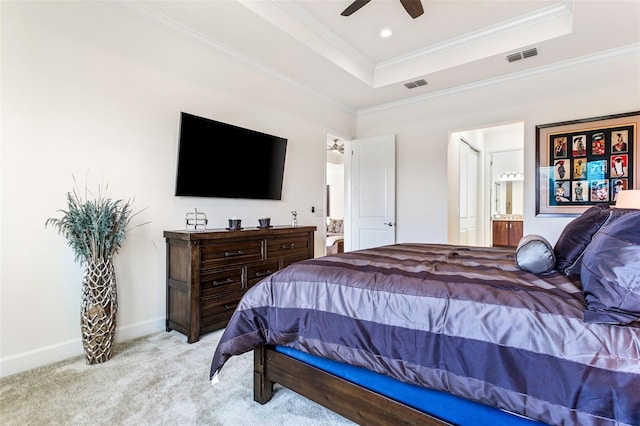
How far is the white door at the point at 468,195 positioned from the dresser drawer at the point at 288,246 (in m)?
2.68

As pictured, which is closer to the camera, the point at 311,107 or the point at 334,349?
the point at 334,349

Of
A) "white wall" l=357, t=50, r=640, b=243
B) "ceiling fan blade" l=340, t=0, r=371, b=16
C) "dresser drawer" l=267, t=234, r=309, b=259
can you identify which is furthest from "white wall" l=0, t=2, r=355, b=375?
"white wall" l=357, t=50, r=640, b=243

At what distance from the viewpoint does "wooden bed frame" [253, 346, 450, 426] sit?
51.4 inches

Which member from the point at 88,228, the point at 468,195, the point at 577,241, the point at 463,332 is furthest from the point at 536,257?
the point at 468,195

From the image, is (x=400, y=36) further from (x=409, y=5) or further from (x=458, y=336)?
(x=458, y=336)

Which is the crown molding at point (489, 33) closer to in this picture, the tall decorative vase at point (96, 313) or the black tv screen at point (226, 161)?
the black tv screen at point (226, 161)

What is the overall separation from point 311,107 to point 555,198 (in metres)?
3.26

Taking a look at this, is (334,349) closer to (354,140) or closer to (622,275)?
(622,275)

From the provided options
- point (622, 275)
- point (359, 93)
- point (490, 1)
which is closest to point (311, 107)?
point (359, 93)

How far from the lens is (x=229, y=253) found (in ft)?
9.31

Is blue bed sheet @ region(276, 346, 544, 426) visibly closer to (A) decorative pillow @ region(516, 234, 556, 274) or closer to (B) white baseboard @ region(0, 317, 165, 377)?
(A) decorative pillow @ region(516, 234, 556, 274)

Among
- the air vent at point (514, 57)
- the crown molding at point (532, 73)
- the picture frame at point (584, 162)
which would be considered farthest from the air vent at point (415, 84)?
the picture frame at point (584, 162)

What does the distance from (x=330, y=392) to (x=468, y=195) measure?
16.5 feet

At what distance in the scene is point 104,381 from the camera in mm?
1971
